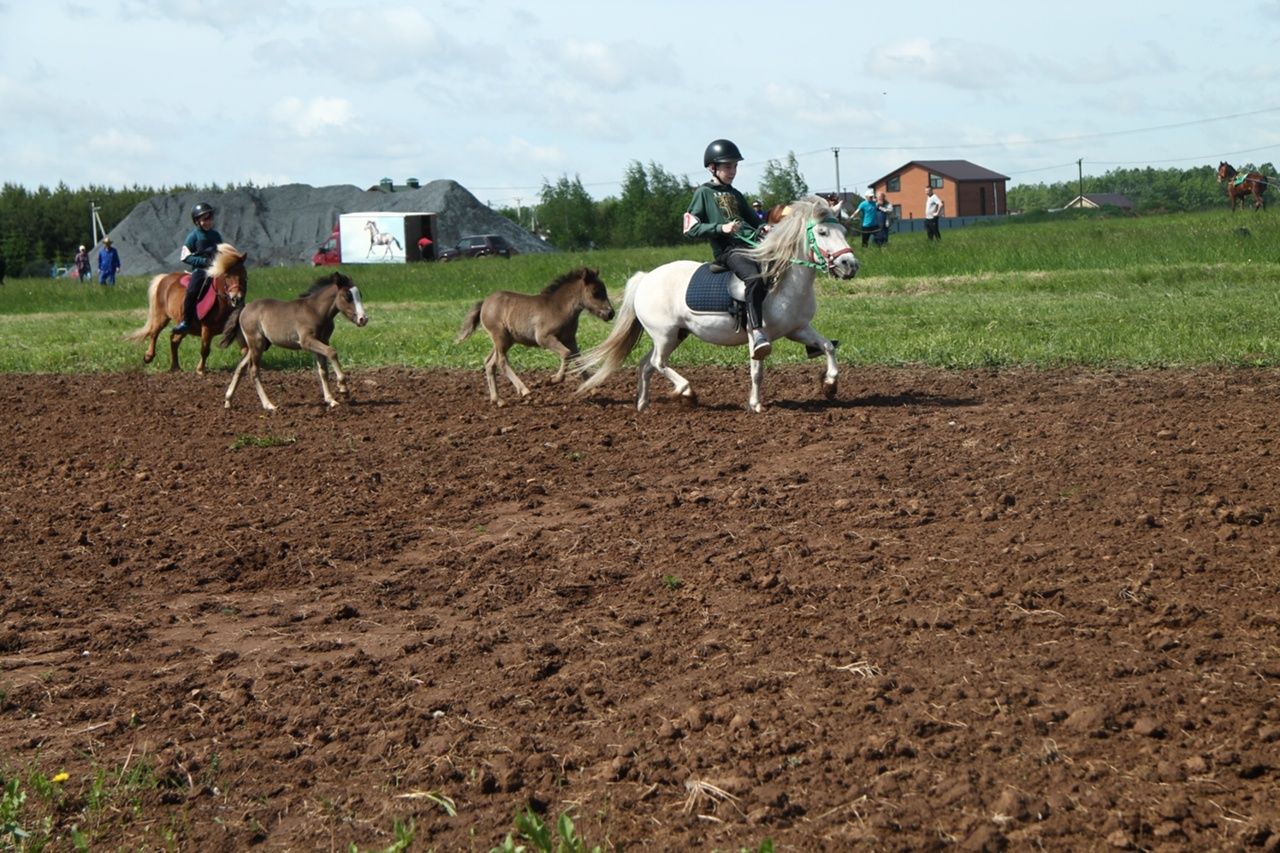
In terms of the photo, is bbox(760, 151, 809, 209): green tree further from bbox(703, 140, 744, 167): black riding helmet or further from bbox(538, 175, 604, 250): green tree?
bbox(703, 140, 744, 167): black riding helmet

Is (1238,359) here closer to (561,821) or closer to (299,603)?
(299,603)

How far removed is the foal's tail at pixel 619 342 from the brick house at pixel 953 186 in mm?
97313

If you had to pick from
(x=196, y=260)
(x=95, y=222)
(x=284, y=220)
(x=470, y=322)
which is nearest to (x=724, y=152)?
(x=470, y=322)

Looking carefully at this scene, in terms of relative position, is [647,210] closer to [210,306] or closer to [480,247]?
[480,247]

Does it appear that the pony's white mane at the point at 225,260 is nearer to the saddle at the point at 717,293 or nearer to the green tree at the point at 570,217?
the saddle at the point at 717,293

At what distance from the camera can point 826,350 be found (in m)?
12.0

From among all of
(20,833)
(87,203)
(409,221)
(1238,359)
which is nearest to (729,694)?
(20,833)

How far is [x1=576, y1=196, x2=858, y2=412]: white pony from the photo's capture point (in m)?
11.5

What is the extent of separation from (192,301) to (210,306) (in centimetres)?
26

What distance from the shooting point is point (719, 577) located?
6898 mm

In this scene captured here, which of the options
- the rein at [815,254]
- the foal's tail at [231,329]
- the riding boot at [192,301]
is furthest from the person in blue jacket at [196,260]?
the rein at [815,254]

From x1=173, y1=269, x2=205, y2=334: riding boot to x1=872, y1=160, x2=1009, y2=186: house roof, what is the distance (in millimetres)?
95007

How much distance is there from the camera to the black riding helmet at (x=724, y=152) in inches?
455

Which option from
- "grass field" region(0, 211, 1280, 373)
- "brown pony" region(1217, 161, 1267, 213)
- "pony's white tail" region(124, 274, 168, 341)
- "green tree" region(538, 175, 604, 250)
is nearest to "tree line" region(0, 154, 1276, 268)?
"green tree" region(538, 175, 604, 250)
